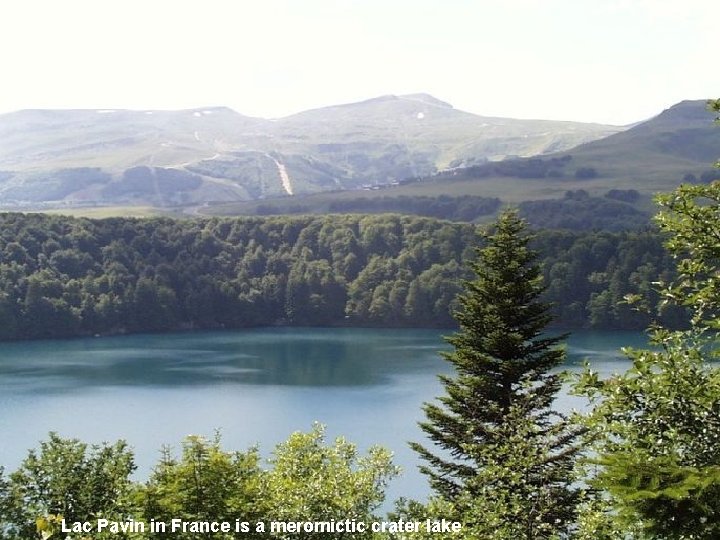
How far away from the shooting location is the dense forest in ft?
460

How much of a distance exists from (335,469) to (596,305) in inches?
4832

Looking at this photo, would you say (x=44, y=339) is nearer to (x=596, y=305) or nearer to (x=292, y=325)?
(x=292, y=325)

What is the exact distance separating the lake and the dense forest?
933 cm

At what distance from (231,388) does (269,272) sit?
285ft

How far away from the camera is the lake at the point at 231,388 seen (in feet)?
206

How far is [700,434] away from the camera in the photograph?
1133 cm

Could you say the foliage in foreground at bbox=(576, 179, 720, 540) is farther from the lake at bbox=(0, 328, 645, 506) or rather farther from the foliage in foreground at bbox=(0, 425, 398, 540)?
the lake at bbox=(0, 328, 645, 506)

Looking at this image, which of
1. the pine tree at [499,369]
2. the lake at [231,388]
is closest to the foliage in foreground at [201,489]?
the pine tree at [499,369]

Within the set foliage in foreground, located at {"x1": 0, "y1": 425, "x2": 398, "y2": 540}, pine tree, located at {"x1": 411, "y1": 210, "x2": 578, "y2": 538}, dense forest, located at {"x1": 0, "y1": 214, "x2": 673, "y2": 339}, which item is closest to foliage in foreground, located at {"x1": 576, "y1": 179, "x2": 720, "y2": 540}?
foliage in foreground, located at {"x1": 0, "y1": 425, "x2": 398, "y2": 540}

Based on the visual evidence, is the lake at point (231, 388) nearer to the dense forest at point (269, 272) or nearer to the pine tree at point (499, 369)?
the dense forest at point (269, 272)

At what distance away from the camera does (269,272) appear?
172 metres

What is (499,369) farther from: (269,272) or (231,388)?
(269,272)

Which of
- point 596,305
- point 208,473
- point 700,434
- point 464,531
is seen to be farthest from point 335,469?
point 596,305

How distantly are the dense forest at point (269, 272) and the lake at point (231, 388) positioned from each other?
9335 millimetres
